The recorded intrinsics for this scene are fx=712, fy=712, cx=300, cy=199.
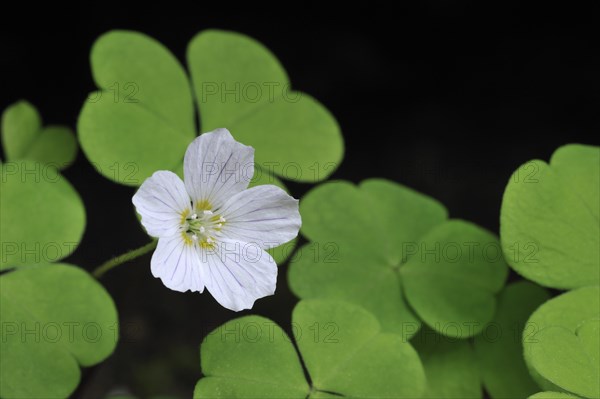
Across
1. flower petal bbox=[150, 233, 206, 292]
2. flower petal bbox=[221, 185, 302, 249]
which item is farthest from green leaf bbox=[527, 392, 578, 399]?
flower petal bbox=[150, 233, 206, 292]

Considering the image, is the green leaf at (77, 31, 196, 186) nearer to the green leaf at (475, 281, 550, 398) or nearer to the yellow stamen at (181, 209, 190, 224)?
the yellow stamen at (181, 209, 190, 224)

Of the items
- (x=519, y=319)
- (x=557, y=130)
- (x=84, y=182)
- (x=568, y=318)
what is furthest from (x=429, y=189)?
(x=84, y=182)

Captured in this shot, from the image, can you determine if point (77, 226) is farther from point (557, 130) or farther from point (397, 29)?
point (557, 130)

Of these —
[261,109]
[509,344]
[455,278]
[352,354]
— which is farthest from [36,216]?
[509,344]

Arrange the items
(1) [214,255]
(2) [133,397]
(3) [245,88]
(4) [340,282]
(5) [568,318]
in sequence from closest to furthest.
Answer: (1) [214,255] → (5) [568,318] → (4) [340,282] → (3) [245,88] → (2) [133,397]

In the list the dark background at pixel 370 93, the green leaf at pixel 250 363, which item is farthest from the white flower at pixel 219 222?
the dark background at pixel 370 93
